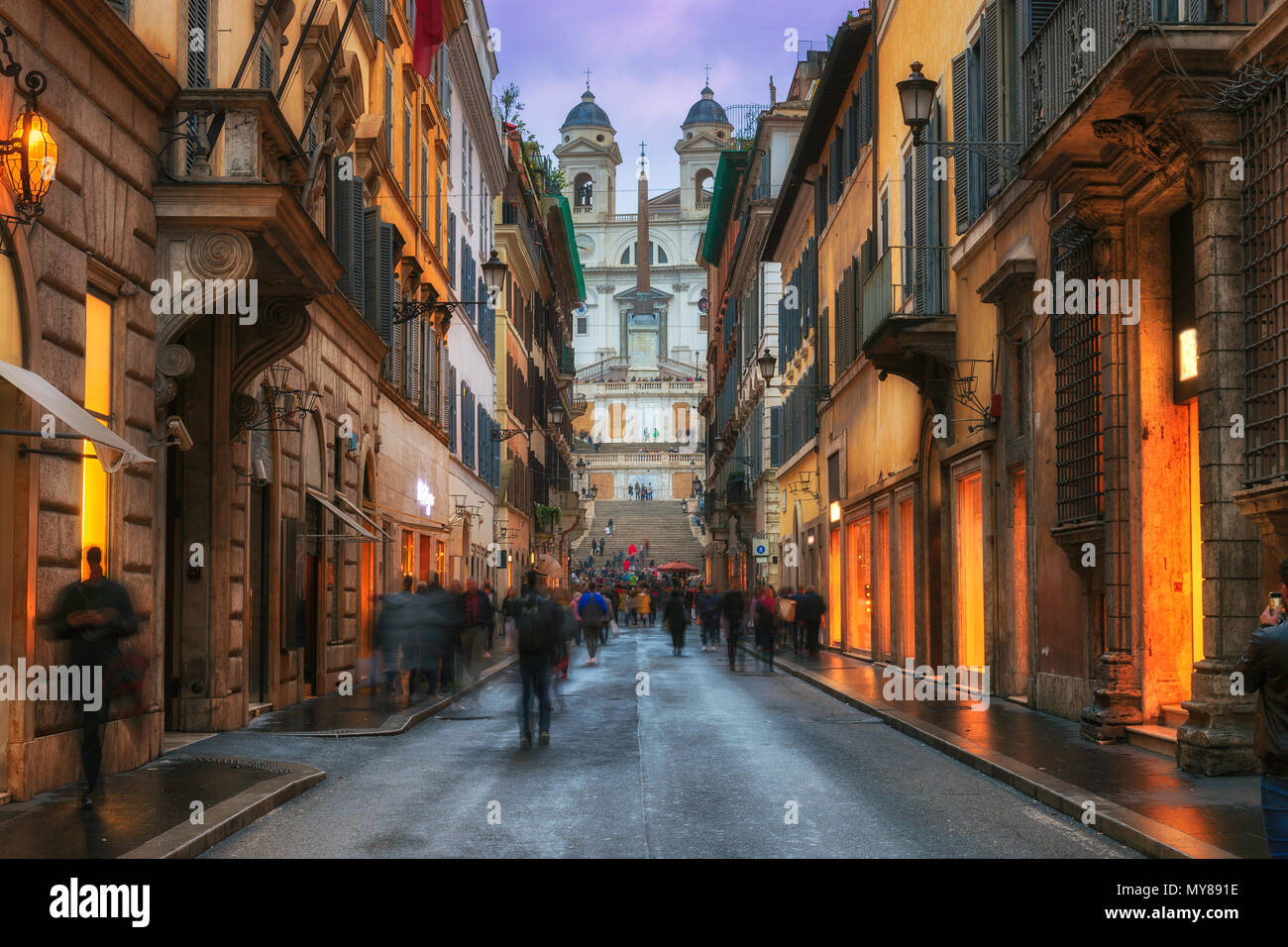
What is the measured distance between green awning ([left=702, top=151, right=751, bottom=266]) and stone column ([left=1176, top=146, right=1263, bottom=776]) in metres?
46.3

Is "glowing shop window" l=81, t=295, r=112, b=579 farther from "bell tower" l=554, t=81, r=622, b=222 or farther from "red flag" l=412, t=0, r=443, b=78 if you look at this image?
"bell tower" l=554, t=81, r=622, b=222

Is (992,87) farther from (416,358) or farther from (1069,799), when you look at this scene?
(416,358)

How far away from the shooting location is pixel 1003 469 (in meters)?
20.1

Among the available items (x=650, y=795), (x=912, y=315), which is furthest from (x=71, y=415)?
(x=912, y=315)

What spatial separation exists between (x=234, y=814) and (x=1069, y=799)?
18.0ft

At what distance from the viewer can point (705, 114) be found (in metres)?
171

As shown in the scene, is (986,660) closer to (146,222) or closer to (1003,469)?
(1003,469)

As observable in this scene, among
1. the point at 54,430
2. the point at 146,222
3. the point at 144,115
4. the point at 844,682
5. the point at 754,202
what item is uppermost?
the point at 754,202

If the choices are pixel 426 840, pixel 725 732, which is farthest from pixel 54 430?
pixel 725 732

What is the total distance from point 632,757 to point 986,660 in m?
7.73
